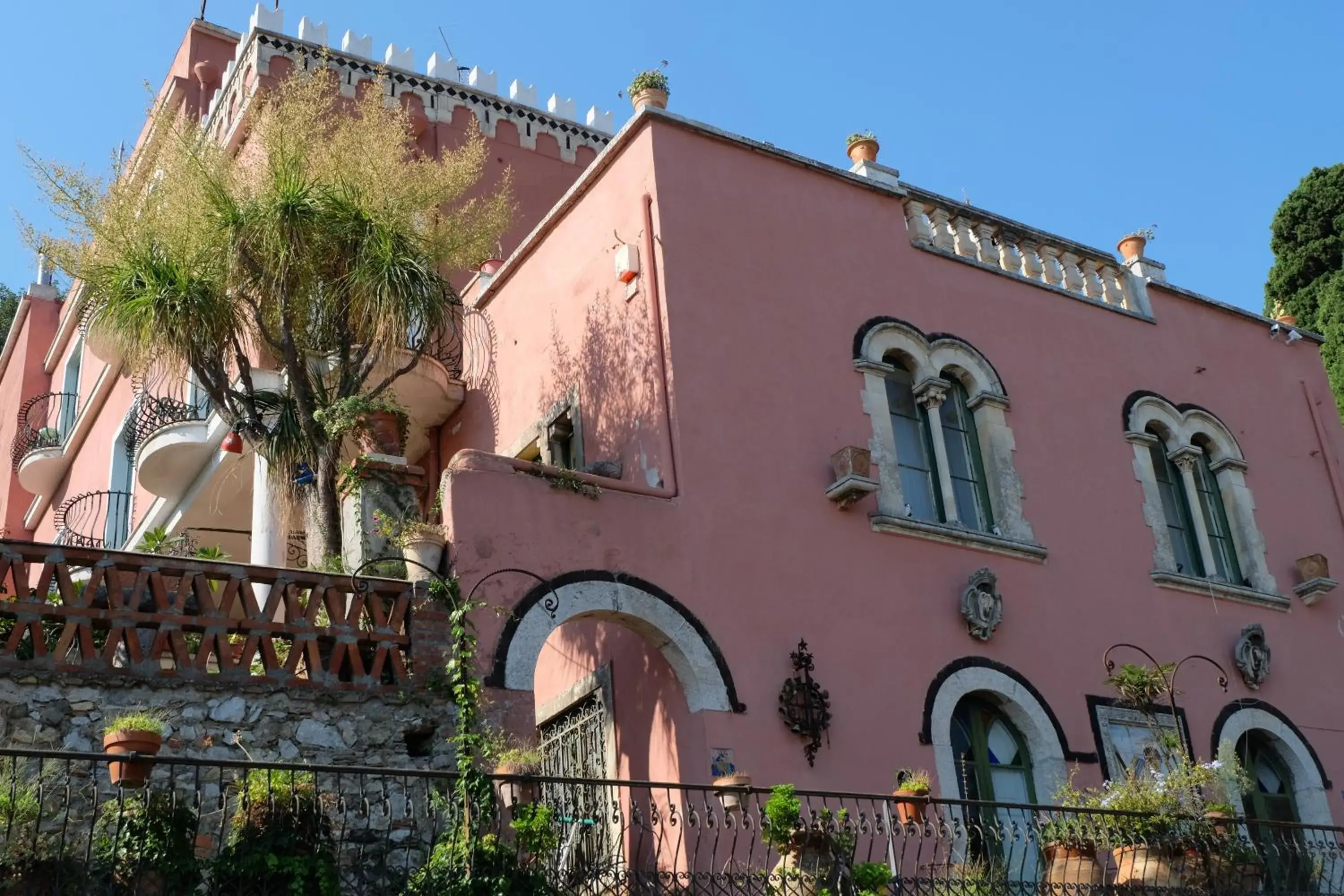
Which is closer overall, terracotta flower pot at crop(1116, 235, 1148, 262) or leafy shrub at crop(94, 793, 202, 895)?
leafy shrub at crop(94, 793, 202, 895)

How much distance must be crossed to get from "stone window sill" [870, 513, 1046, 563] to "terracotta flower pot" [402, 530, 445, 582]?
3.99 metres

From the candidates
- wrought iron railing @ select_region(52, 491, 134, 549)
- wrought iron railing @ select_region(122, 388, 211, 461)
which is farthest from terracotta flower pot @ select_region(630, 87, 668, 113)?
wrought iron railing @ select_region(52, 491, 134, 549)

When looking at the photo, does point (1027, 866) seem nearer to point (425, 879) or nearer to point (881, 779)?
point (881, 779)

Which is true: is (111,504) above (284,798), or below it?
above

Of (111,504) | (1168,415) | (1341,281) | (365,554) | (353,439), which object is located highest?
(1341,281)

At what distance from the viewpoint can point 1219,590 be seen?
574 inches

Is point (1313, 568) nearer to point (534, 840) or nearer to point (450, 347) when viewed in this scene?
point (450, 347)

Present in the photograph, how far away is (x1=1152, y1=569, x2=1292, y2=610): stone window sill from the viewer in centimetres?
1427

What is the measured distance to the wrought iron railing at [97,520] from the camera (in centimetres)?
1847

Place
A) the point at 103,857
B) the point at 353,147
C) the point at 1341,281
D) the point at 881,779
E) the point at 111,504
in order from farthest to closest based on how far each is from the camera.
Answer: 1. the point at 1341,281
2. the point at 111,504
3. the point at 353,147
4. the point at 881,779
5. the point at 103,857

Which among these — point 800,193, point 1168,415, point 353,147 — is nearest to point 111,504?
point 353,147

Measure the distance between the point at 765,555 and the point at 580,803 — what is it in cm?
242

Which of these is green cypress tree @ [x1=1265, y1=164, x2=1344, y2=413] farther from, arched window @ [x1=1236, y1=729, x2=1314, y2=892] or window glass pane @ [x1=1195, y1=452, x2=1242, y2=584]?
arched window @ [x1=1236, y1=729, x2=1314, y2=892]

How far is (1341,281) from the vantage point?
24125mm
